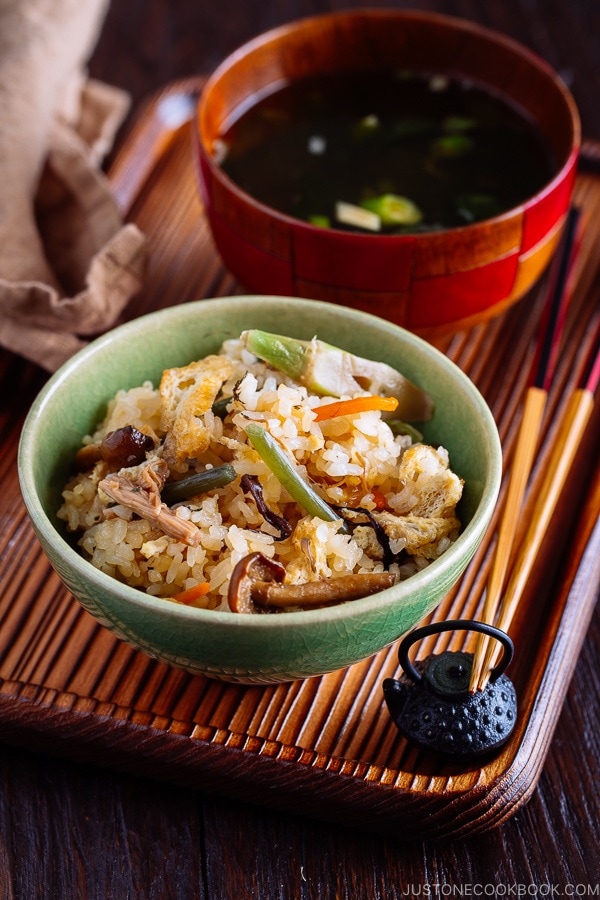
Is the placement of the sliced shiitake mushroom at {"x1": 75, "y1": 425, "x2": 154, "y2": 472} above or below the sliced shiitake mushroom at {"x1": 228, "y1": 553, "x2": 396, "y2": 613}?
below

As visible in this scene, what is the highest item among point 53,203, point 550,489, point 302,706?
point 550,489

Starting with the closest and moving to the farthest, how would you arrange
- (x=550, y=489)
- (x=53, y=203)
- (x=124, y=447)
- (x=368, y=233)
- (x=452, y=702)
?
1. (x=452, y=702)
2. (x=124, y=447)
3. (x=550, y=489)
4. (x=368, y=233)
5. (x=53, y=203)

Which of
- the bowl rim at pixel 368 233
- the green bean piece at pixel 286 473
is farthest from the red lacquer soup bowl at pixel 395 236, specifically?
the green bean piece at pixel 286 473

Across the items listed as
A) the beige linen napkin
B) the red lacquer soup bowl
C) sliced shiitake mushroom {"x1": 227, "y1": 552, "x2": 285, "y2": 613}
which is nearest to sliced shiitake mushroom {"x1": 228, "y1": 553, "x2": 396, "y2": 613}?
sliced shiitake mushroom {"x1": 227, "y1": 552, "x2": 285, "y2": 613}

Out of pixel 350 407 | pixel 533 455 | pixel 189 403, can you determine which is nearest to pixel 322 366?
pixel 350 407

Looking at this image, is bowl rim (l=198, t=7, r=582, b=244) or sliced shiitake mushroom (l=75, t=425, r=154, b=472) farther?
bowl rim (l=198, t=7, r=582, b=244)

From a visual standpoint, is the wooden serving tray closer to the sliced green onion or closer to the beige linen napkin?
the beige linen napkin

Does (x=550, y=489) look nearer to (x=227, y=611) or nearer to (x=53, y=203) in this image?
(x=227, y=611)
